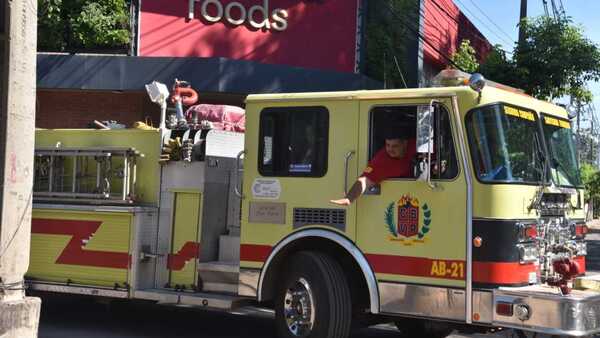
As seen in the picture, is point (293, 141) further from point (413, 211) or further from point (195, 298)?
point (195, 298)

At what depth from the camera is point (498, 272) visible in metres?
5.96

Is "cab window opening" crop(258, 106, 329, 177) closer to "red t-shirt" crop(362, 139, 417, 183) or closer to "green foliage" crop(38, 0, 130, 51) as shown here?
"red t-shirt" crop(362, 139, 417, 183)

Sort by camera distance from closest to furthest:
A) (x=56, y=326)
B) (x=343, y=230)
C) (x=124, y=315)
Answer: (x=343, y=230) → (x=56, y=326) → (x=124, y=315)

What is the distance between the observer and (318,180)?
694 cm

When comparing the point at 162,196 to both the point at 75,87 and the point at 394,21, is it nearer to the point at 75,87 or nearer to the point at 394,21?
the point at 75,87

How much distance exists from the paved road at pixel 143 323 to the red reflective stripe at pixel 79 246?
0.85 meters

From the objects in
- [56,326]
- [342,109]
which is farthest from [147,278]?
[342,109]

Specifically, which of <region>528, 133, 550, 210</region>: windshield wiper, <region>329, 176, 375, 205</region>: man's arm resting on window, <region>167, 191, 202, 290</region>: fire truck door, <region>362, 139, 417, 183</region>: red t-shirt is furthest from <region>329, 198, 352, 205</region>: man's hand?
<region>167, 191, 202, 290</region>: fire truck door

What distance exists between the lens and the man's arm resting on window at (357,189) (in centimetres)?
654

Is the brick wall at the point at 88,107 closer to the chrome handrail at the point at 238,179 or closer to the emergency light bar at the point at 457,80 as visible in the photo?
the chrome handrail at the point at 238,179

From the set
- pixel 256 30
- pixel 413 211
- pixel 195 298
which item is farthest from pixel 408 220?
pixel 256 30

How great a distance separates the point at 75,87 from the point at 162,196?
8350 millimetres

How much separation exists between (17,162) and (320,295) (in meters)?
2.99

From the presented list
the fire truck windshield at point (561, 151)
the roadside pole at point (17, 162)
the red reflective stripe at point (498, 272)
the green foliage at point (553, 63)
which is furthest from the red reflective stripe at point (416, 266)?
the green foliage at point (553, 63)
